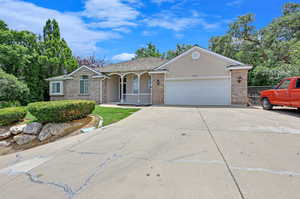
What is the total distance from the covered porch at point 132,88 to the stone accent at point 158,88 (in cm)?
106

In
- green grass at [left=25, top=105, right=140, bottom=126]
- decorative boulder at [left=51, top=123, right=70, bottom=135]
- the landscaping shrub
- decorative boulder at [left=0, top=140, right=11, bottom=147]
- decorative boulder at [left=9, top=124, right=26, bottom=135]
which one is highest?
the landscaping shrub

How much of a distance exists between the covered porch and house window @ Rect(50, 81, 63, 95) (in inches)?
207

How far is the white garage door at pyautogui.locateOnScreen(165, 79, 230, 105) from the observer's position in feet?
37.4

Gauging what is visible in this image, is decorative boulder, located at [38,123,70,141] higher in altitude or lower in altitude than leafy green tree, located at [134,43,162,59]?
lower

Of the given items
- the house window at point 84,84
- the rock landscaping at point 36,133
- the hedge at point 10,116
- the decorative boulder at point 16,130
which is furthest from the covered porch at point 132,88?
the decorative boulder at point 16,130

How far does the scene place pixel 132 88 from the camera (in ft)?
A: 49.9

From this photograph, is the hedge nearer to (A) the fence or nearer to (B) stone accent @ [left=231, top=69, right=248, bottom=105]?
(B) stone accent @ [left=231, top=69, right=248, bottom=105]

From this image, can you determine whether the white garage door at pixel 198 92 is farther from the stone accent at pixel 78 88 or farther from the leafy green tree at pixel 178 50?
the leafy green tree at pixel 178 50

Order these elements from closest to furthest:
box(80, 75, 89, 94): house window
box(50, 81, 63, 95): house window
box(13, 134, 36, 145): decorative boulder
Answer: box(13, 134, 36, 145): decorative boulder < box(80, 75, 89, 94): house window < box(50, 81, 63, 95): house window

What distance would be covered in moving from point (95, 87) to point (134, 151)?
12.5 m

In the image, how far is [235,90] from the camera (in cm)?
1129

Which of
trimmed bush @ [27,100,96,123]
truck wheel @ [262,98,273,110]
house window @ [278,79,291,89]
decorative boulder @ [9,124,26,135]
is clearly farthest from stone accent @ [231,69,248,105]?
decorative boulder @ [9,124,26,135]

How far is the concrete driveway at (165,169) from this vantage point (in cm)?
207

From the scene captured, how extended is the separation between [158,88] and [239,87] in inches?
254
